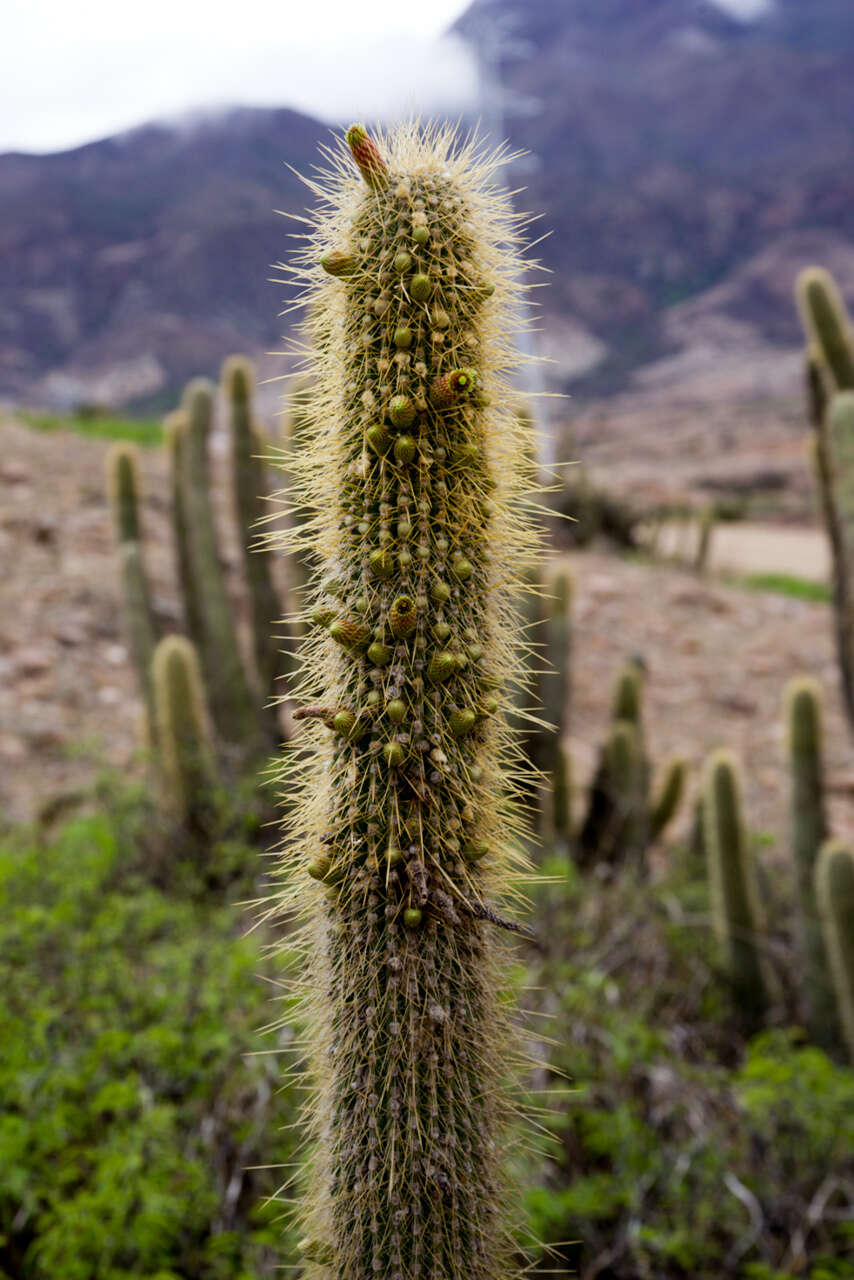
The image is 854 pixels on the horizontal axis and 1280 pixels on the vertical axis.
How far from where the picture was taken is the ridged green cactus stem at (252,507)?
242 inches

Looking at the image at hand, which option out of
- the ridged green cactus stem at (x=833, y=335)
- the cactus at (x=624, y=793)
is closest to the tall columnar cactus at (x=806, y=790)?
the cactus at (x=624, y=793)

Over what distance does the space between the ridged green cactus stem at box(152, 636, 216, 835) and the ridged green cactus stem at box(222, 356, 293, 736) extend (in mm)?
563

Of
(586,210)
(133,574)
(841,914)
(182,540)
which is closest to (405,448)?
(841,914)

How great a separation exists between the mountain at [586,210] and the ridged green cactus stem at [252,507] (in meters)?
6.85

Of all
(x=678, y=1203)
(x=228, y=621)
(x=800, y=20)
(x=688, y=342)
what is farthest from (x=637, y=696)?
(x=800, y=20)

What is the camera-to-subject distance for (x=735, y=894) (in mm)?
5074

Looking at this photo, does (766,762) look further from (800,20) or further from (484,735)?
(800,20)

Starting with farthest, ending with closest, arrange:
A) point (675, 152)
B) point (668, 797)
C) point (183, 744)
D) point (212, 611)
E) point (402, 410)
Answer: point (675, 152), point (668, 797), point (212, 611), point (183, 744), point (402, 410)

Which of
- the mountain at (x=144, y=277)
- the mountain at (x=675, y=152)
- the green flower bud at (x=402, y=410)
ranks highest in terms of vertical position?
the mountain at (x=675, y=152)

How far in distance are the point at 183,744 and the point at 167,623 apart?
3470 millimetres

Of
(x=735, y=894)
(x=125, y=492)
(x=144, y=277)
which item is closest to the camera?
(x=735, y=894)

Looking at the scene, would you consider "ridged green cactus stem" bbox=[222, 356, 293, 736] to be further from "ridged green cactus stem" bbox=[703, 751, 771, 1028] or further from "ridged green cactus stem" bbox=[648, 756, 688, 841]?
"ridged green cactus stem" bbox=[648, 756, 688, 841]

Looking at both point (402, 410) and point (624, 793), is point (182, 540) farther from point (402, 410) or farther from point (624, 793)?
point (402, 410)

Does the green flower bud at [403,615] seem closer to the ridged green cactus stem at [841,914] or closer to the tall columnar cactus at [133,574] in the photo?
the ridged green cactus stem at [841,914]
